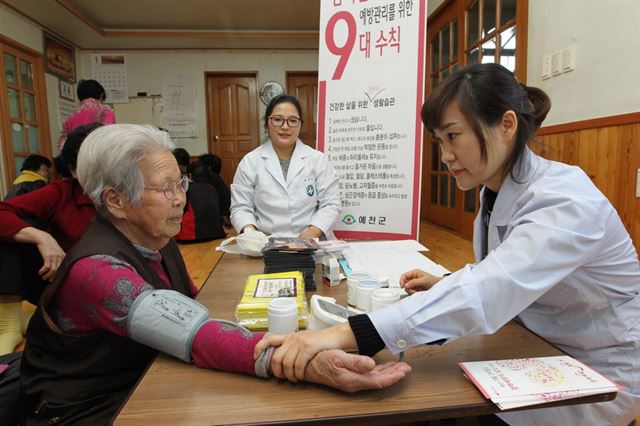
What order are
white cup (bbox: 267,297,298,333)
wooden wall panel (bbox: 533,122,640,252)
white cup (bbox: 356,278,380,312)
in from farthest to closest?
1. wooden wall panel (bbox: 533,122,640,252)
2. white cup (bbox: 356,278,380,312)
3. white cup (bbox: 267,297,298,333)

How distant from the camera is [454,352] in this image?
737 millimetres

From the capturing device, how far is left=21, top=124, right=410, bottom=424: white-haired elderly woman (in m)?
0.70

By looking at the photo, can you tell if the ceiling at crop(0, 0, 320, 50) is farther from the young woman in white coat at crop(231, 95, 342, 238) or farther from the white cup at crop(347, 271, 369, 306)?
the white cup at crop(347, 271, 369, 306)

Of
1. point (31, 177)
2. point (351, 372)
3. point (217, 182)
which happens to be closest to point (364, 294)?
point (351, 372)

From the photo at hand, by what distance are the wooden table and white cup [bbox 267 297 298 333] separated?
13 cm

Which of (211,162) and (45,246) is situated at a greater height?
(211,162)

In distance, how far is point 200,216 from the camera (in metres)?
4.69

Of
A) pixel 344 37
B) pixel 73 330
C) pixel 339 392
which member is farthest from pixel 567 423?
pixel 344 37

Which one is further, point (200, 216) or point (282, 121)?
point (200, 216)

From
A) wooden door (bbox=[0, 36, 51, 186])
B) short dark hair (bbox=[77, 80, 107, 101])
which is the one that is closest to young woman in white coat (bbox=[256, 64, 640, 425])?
short dark hair (bbox=[77, 80, 107, 101])

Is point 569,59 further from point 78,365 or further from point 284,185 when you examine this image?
point 78,365

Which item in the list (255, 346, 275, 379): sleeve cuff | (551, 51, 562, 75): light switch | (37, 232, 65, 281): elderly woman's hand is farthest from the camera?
(551, 51, 562, 75): light switch

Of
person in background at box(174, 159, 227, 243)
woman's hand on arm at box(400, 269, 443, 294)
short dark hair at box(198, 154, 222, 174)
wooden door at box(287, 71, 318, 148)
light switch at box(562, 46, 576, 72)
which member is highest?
wooden door at box(287, 71, 318, 148)

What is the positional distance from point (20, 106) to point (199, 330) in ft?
18.3
